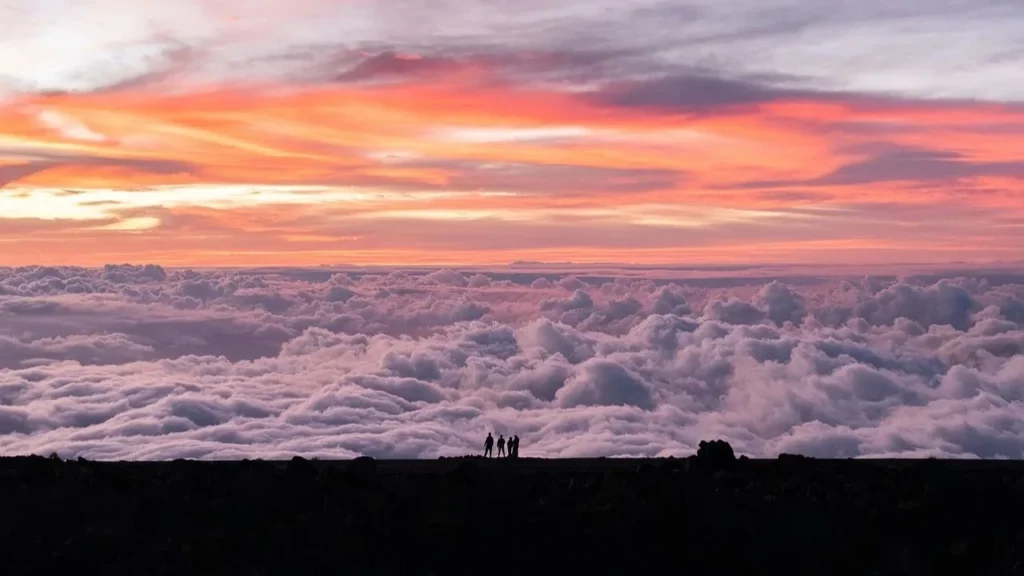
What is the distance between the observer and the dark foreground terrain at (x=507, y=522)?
2684 centimetres

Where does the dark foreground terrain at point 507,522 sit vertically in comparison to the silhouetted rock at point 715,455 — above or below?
below

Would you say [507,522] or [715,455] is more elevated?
[715,455]

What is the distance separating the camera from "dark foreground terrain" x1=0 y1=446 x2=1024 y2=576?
26844mm

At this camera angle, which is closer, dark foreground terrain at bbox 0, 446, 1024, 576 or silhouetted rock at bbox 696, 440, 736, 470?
dark foreground terrain at bbox 0, 446, 1024, 576

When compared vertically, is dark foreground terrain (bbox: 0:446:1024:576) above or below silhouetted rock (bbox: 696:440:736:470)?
below

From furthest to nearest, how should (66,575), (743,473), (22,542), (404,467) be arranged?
(404,467), (743,473), (22,542), (66,575)

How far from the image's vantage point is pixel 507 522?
29328 mm

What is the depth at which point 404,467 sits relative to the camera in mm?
43031

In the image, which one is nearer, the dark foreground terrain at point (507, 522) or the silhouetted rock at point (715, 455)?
the dark foreground terrain at point (507, 522)

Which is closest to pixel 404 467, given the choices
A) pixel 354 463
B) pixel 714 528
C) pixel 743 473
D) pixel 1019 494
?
pixel 354 463

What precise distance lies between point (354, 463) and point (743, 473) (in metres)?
13.7

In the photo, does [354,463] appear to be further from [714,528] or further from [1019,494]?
[1019,494]

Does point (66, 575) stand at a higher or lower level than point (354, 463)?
lower

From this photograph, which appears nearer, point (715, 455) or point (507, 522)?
point (507, 522)
